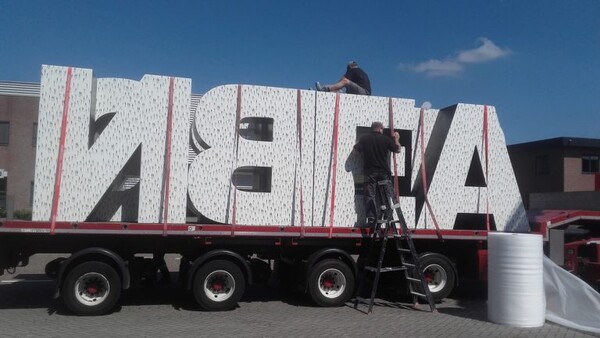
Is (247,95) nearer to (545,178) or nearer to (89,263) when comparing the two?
(89,263)

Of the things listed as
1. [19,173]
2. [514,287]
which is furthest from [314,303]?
[19,173]

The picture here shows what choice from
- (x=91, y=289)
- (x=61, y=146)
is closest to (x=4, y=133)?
(x=61, y=146)

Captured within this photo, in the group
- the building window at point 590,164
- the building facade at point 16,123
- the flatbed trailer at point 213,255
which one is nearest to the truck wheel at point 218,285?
the flatbed trailer at point 213,255

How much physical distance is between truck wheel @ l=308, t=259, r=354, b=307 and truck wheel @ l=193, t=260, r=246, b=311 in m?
1.16

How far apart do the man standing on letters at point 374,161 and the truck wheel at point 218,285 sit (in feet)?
8.00

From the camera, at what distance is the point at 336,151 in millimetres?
9766

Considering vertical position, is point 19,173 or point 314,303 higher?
point 19,173

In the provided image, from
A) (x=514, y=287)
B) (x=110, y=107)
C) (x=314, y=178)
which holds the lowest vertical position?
(x=514, y=287)

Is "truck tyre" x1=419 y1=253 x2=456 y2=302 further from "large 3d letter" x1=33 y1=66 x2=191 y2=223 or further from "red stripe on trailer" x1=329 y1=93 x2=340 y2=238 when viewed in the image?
"large 3d letter" x1=33 y1=66 x2=191 y2=223

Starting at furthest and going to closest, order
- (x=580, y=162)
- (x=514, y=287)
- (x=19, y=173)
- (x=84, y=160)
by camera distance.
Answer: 1. (x=580, y=162)
2. (x=19, y=173)
3. (x=84, y=160)
4. (x=514, y=287)

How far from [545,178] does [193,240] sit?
95.6ft

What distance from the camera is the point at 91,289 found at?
27.7 ft

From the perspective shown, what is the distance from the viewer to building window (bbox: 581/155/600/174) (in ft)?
106

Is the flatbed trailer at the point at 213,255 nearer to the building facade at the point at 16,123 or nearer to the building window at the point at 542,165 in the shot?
the building facade at the point at 16,123
